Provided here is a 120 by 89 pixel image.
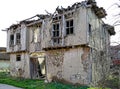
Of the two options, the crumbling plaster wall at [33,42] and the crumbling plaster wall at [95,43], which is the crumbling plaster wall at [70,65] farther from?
the crumbling plaster wall at [33,42]

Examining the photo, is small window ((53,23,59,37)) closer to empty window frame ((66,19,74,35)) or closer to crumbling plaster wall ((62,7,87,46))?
empty window frame ((66,19,74,35))

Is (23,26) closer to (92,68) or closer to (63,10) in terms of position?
(63,10)

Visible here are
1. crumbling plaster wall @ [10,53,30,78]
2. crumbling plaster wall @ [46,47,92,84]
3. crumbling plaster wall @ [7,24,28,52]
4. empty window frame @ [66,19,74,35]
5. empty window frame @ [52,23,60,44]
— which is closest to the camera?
crumbling plaster wall @ [46,47,92,84]

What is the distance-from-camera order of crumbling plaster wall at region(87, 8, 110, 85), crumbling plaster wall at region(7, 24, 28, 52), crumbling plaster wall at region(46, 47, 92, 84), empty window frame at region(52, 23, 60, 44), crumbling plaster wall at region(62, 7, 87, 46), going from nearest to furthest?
crumbling plaster wall at region(46, 47, 92, 84), crumbling plaster wall at region(62, 7, 87, 46), crumbling plaster wall at region(87, 8, 110, 85), empty window frame at region(52, 23, 60, 44), crumbling plaster wall at region(7, 24, 28, 52)

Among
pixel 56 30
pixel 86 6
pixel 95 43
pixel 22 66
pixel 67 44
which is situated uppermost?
pixel 86 6

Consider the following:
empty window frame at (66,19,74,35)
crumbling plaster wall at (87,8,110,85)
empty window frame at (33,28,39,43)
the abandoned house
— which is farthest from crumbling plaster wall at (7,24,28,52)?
crumbling plaster wall at (87,8,110,85)

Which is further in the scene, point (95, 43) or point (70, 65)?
point (95, 43)

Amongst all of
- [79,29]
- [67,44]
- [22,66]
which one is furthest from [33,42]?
[79,29]

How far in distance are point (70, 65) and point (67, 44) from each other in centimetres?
201

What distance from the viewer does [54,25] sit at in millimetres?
23750

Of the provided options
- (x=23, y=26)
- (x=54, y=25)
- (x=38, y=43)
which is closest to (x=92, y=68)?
(x=54, y=25)

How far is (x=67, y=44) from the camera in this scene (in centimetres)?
2198

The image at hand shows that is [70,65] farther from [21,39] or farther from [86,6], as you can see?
[21,39]

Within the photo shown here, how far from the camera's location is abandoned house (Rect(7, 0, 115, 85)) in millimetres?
20938
